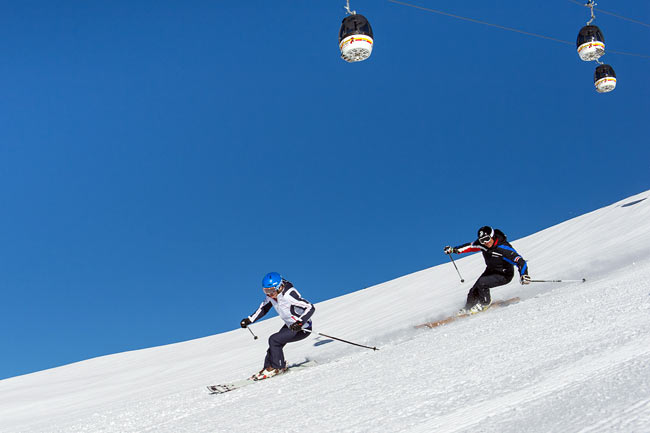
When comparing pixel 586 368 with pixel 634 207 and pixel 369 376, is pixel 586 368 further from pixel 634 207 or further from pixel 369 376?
pixel 634 207

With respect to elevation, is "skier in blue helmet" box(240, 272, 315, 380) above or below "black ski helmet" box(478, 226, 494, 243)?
below

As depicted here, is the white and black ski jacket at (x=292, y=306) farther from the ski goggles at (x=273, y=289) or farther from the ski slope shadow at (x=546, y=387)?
the ski slope shadow at (x=546, y=387)

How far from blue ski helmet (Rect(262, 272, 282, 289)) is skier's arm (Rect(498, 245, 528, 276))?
411 centimetres

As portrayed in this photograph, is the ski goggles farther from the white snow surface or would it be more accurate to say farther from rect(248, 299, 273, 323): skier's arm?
the white snow surface

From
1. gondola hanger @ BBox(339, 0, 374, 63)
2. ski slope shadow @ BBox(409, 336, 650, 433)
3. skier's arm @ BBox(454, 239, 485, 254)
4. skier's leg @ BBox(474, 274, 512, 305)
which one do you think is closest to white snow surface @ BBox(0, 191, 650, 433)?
ski slope shadow @ BBox(409, 336, 650, 433)

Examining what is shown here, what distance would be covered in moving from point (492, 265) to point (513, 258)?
1.69ft

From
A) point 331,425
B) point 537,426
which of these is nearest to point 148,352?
point 331,425

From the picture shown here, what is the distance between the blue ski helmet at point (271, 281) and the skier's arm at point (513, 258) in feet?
13.5

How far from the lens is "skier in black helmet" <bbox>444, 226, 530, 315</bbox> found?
9328 millimetres

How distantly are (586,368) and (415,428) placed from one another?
1239 mm

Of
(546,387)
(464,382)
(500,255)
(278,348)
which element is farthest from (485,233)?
(546,387)

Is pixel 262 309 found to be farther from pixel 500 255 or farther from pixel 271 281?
pixel 500 255

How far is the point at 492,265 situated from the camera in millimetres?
9727

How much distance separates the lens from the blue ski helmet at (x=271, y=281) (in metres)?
7.65
